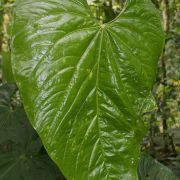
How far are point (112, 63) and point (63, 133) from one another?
14cm

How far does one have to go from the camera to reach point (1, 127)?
116 cm

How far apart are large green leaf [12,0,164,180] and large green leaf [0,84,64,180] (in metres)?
0.55

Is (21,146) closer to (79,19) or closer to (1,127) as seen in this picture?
(1,127)

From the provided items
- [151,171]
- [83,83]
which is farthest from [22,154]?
[83,83]

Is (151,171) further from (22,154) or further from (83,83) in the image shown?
(83,83)

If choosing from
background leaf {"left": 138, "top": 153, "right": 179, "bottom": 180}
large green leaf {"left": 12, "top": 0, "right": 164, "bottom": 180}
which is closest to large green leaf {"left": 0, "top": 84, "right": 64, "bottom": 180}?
background leaf {"left": 138, "top": 153, "right": 179, "bottom": 180}

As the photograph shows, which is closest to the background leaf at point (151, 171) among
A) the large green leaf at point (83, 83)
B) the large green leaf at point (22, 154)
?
the large green leaf at point (22, 154)

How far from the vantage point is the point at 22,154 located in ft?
3.73

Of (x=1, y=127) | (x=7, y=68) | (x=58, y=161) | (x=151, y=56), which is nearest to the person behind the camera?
(x=58, y=161)

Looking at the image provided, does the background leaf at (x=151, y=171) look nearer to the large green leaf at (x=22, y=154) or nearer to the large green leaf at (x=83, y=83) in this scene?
the large green leaf at (x=22, y=154)

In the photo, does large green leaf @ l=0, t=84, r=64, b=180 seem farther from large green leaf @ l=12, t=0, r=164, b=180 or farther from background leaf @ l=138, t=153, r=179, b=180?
large green leaf @ l=12, t=0, r=164, b=180

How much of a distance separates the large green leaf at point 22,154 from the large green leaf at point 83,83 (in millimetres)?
554

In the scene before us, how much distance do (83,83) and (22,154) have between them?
65 cm

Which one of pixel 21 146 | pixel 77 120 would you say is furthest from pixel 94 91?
pixel 21 146
